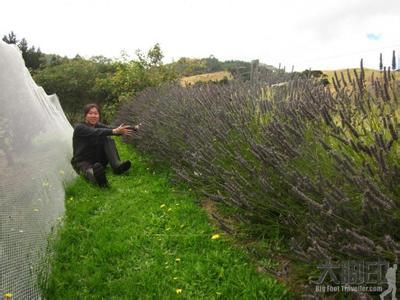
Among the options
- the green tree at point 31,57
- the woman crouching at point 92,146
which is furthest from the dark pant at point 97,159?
the green tree at point 31,57

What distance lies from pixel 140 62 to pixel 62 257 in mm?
11049

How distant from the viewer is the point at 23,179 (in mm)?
2801

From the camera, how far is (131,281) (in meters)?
2.23

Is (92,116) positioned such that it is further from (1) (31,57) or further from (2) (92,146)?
(1) (31,57)

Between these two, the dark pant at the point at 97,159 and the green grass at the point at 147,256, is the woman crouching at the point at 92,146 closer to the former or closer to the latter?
the dark pant at the point at 97,159

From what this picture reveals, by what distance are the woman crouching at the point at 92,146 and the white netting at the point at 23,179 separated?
0.32 meters

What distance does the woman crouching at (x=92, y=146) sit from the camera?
4695 millimetres

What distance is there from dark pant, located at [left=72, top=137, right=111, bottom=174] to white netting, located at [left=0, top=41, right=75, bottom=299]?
0.95ft

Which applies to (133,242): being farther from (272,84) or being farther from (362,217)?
(272,84)

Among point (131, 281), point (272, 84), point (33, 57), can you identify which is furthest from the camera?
point (33, 57)

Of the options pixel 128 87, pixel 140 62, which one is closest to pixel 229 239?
pixel 128 87

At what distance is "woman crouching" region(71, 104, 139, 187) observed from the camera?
470 cm

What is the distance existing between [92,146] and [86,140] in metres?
0.15

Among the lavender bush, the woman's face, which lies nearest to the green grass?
the lavender bush
